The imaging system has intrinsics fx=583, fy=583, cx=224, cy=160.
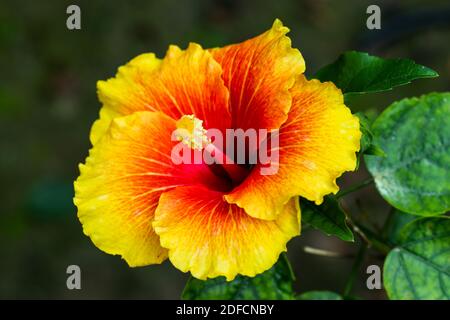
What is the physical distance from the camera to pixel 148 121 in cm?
Answer: 158

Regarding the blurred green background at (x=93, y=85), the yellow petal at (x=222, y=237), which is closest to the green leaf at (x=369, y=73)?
the yellow petal at (x=222, y=237)

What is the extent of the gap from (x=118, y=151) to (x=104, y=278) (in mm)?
2150

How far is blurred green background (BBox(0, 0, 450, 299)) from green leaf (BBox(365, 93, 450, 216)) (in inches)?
67.7

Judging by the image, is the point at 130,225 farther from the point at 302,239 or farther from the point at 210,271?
the point at 302,239

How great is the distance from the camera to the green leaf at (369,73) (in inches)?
55.9

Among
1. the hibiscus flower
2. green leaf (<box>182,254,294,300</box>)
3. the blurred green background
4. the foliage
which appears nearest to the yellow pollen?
the hibiscus flower

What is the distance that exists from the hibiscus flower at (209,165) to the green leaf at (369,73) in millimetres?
135

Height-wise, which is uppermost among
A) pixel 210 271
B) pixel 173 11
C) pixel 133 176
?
pixel 173 11

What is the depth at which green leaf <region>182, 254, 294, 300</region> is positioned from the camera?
1.75 metres

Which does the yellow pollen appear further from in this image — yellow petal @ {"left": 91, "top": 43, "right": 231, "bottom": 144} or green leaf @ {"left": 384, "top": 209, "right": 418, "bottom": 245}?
green leaf @ {"left": 384, "top": 209, "right": 418, "bottom": 245}

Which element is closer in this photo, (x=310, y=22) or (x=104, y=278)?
(x=104, y=278)

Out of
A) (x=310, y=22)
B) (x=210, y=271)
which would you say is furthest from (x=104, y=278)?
(x=210, y=271)

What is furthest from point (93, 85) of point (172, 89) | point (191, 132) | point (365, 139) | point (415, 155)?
point (365, 139)

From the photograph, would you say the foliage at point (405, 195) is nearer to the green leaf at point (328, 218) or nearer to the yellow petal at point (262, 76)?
the green leaf at point (328, 218)
